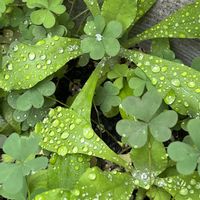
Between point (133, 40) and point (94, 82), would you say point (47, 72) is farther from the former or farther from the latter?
point (133, 40)

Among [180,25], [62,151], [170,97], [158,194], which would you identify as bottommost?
[158,194]

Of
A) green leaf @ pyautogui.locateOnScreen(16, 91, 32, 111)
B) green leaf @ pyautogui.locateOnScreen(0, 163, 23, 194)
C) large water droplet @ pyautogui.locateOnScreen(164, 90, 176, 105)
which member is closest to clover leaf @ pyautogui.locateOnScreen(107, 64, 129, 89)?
large water droplet @ pyautogui.locateOnScreen(164, 90, 176, 105)

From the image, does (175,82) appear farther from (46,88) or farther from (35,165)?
(35,165)

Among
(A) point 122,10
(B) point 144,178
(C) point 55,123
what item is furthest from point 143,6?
(B) point 144,178

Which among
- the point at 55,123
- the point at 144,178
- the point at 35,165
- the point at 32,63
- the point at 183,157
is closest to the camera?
the point at 183,157

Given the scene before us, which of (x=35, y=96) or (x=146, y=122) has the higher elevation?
(x=146, y=122)

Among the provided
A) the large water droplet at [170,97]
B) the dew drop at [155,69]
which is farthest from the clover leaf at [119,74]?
the large water droplet at [170,97]

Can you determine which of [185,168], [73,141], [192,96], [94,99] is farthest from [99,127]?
[185,168]
